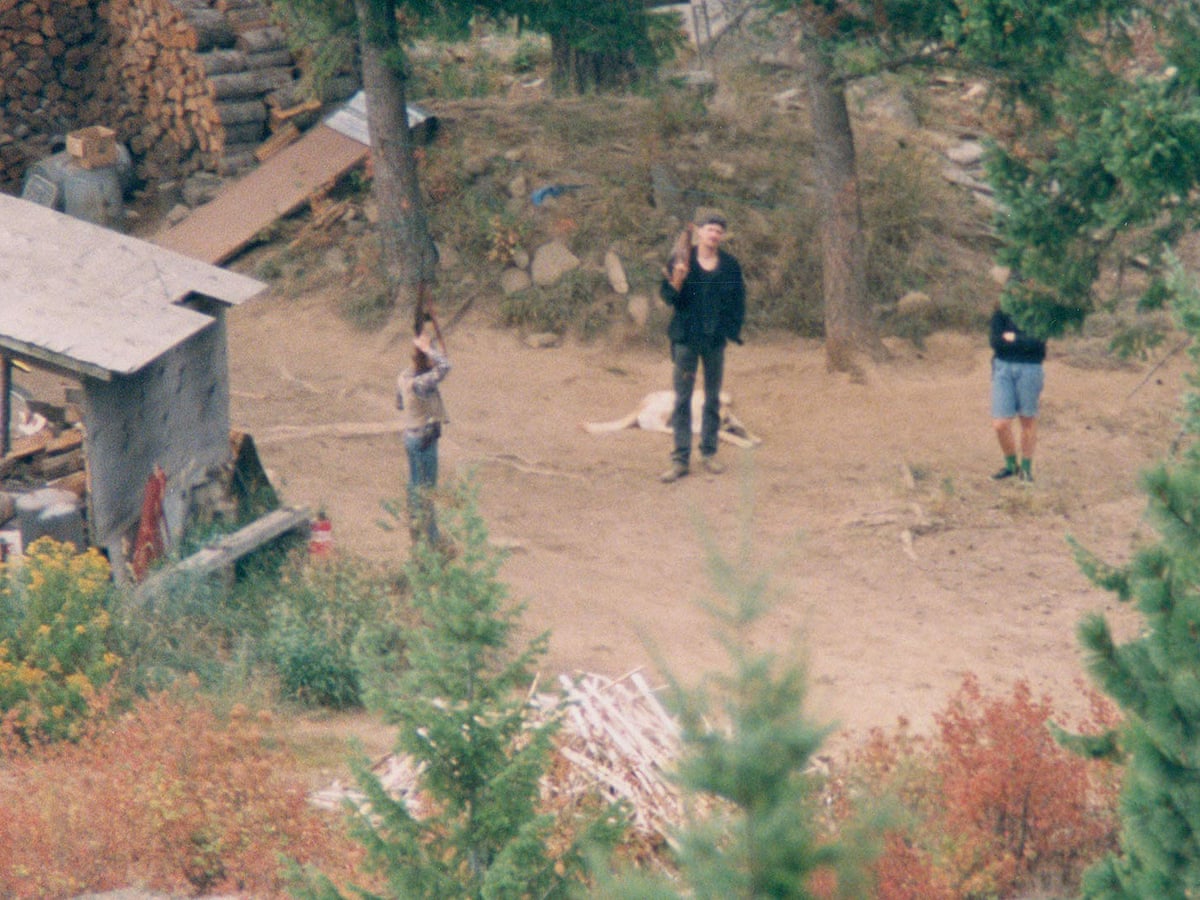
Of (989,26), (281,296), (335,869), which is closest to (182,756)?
(335,869)

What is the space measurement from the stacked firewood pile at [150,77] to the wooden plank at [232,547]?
8.06 m

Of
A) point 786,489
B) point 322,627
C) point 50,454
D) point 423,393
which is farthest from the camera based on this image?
point 786,489

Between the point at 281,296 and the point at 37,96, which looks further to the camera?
the point at 37,96

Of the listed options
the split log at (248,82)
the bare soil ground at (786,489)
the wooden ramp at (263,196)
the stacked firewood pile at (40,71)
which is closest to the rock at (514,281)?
the bare soil ground at (786,489)

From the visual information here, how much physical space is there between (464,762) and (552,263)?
34.1ft

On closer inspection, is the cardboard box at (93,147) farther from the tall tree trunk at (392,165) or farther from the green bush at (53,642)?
the green bush at (53,642)

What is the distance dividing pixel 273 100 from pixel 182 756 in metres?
11.4

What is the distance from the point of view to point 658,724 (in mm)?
6691

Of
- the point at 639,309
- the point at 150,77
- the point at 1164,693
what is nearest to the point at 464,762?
the point at 1164,693

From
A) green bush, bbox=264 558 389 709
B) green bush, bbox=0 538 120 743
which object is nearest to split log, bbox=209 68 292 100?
green bush, bbox=264 558 389 709

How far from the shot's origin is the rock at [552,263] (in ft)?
48.2

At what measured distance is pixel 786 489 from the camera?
36.8ft

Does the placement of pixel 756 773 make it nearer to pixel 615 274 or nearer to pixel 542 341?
pixel 542 341

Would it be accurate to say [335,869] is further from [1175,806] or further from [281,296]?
[281,296]
